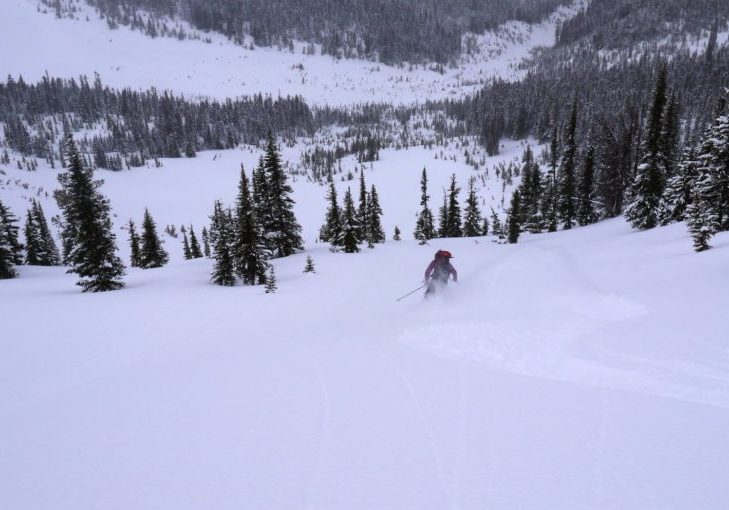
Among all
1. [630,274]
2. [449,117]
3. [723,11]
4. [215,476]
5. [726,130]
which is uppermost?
[723,11]

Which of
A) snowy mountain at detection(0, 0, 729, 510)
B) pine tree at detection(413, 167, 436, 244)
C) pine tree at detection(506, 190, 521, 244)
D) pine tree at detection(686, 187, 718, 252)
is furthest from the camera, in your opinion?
pine tree at detection(413, 167, 436, 244)

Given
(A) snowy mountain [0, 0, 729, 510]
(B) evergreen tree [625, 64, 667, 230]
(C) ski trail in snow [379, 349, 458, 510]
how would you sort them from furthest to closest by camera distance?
(B) evergreen tree [625, 64, 667, 230] < (A) snowy mountain [0, 0, 729, 510] < (C) ski trail in snow [379, 349, 458, 510]

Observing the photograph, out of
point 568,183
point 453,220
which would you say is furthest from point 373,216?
point 568,183

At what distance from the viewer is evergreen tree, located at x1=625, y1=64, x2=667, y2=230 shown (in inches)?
1248

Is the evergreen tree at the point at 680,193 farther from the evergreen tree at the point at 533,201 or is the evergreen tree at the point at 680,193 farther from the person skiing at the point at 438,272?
the person skiing at the point at 438,272

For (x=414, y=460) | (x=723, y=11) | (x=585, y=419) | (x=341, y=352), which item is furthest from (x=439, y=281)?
(x=723, y=11)

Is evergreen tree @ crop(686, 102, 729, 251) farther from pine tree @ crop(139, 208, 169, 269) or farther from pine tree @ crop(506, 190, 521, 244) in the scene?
pine tree @ crop(139, 208, 169, 269)

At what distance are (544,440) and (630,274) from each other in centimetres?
1388

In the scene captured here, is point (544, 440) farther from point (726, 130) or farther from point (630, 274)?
point (726, 130)

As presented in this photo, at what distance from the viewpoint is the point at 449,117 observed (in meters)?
187

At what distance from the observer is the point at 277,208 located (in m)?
34.9

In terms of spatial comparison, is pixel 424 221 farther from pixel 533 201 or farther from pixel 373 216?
pixel 533 201

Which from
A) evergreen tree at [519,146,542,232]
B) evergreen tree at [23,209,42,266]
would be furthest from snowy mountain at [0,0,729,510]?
evergreen tree at [23,209,42,266]

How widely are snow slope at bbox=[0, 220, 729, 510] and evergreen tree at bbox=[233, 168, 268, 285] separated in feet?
41.6
